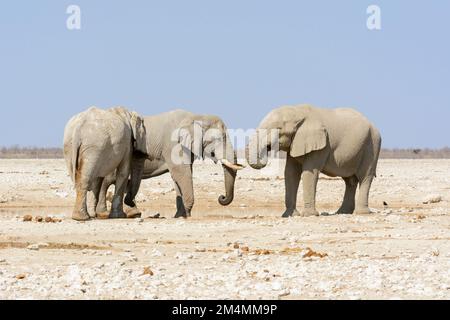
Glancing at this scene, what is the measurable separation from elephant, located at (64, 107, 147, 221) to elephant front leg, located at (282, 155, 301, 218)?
2.99 m

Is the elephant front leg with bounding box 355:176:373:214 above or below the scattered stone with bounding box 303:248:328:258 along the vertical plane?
below

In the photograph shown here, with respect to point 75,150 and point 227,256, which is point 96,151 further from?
point 227,256

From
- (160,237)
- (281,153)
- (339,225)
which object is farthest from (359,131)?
(160,237)

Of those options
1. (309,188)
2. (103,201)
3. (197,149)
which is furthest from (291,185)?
(103,201)

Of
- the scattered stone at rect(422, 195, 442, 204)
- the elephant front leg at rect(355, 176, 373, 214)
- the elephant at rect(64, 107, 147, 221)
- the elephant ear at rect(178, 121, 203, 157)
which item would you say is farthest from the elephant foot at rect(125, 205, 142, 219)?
the scattered stone at rect(422, 195, 442, 204)

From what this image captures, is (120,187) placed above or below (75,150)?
below

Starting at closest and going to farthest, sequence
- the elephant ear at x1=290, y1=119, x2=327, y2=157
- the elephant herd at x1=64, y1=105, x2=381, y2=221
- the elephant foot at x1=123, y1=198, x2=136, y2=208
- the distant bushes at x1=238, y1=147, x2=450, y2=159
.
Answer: the elephant herd at x1=64, y1=105, x2=381, y2=221 → the elephant ear at x1=290, y1=119, x2=327, y2=157 → the elephant foot at x1=123, y1=198, x2=136, y2=208 → the distant bushes at x1=238, y1=147, x2=450, y2=159

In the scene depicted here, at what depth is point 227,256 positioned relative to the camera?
1411 centimetres

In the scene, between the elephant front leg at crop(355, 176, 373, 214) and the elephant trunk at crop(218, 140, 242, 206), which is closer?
the elephant trunk at crop(218, 140, 242, 206)

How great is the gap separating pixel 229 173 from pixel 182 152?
3.23 feet

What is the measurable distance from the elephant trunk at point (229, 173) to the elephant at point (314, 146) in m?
0.95

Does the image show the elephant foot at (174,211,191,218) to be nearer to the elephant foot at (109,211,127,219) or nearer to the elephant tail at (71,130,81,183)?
the elephant foot at (109,211,127,219)

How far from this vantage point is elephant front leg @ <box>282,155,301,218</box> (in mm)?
21672
